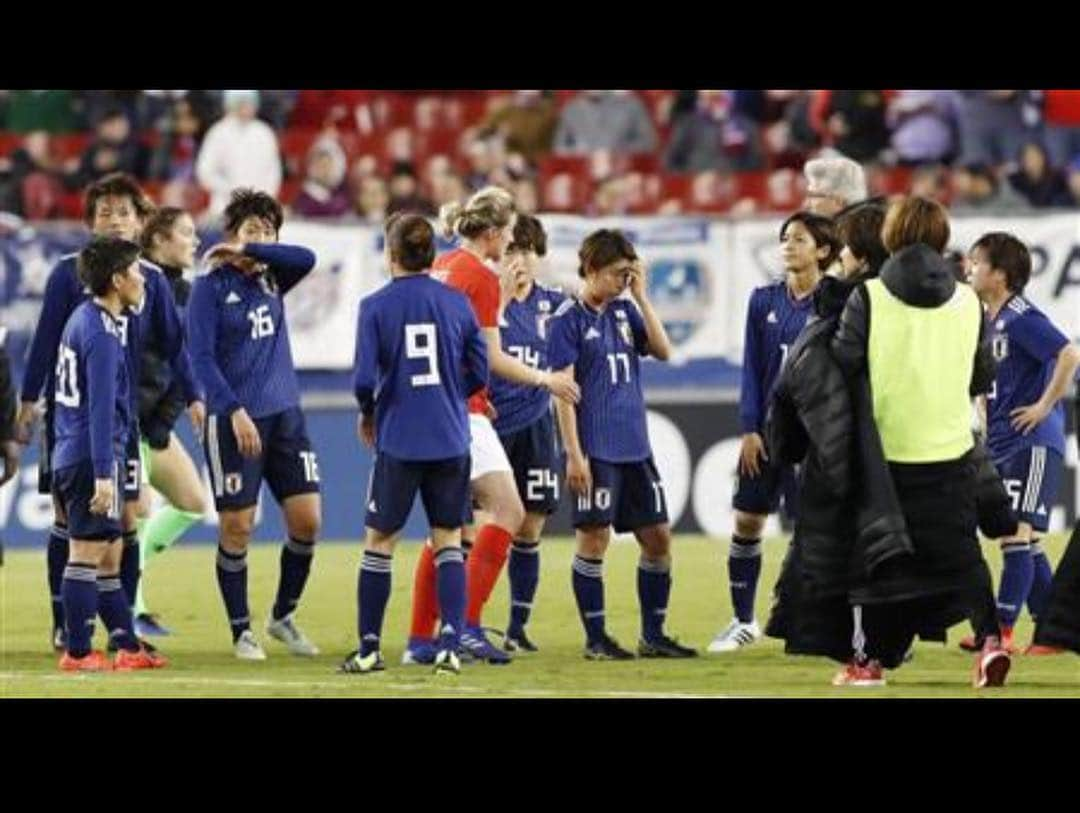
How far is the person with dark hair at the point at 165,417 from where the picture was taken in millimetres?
14719

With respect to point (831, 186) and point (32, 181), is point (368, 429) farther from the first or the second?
point (32, 181)

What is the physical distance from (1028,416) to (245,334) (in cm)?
378

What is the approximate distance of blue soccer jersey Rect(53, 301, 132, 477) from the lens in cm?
1281

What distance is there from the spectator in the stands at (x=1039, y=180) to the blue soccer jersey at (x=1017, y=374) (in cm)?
1042

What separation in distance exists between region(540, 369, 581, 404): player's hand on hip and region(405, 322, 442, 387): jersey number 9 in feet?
2.85

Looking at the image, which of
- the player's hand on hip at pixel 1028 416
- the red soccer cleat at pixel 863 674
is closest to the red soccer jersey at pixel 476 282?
the red soccer cleat at pixel 863 674

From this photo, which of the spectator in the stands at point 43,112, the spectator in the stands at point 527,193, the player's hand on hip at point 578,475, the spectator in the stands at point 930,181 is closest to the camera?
the player's hand on hip at point 578,475

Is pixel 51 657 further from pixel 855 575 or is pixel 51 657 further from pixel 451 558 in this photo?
pixel 855 575

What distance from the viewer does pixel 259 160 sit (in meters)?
25.2

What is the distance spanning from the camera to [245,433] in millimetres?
13703

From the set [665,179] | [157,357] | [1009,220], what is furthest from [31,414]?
[665,179]

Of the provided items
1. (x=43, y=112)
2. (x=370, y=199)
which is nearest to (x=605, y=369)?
(x=370, y=199)

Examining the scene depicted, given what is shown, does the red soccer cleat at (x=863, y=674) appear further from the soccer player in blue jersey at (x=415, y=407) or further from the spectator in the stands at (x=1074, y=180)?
the spectator in the stands at (x=1074, y=180)

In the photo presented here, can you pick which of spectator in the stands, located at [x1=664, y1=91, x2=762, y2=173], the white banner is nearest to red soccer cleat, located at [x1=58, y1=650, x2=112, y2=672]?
the white banner
